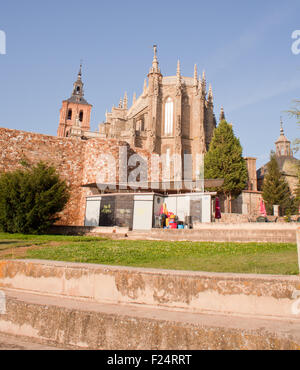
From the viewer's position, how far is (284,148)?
7325cm

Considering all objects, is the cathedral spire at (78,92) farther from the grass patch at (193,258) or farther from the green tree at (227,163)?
the grass patch at (193,258)

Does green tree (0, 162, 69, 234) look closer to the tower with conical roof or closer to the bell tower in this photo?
the bell tower

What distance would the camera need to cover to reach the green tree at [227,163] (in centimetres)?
3469

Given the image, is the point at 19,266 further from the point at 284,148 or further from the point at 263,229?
the point at 284,148

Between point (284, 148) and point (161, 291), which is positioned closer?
point (161, 291)

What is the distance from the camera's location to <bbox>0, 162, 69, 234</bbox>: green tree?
14.7 metres

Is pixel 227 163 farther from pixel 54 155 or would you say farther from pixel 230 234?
pixel 230 234

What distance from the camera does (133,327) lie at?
2191mm

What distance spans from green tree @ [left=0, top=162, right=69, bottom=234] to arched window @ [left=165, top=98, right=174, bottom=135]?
3373 centimetres

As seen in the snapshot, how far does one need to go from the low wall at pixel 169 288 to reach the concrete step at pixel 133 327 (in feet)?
0.28

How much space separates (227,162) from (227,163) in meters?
0.14

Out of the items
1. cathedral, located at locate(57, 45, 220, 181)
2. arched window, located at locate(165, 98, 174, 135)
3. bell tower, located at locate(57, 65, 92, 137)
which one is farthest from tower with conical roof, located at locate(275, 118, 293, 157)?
bell tower, located at locate(57, 65, 92, 137)

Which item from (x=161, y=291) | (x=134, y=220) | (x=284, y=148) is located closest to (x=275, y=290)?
(x=161, y=291)

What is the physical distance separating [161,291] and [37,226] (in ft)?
46.7
